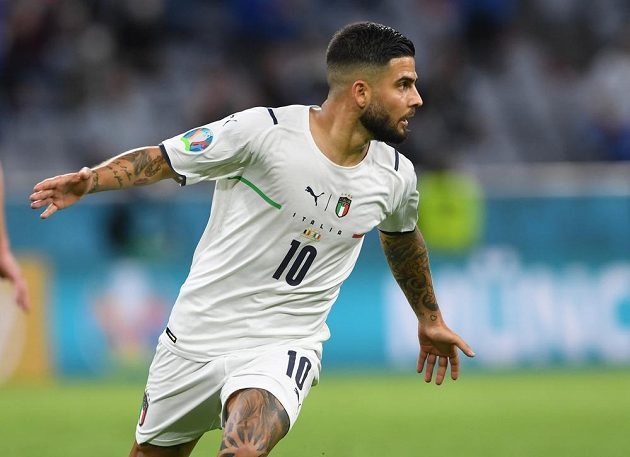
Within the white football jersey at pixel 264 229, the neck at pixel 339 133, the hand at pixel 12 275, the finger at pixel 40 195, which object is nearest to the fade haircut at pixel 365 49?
the neck at pixel 339 133

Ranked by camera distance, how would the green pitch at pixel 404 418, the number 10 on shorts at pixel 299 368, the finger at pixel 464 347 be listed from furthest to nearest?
the green pitch at pixel 404 418, the finger at pixel 464 347, the number 10 on shorts at pixel 299 368

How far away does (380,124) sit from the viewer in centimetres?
600

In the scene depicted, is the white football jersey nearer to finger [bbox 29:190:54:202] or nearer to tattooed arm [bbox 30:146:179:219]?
tattooed arm [bbox 30:146:179:219]

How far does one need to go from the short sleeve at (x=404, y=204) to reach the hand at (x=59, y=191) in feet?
4.96

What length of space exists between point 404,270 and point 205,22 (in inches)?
449

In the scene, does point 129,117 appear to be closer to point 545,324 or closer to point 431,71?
point 431,71

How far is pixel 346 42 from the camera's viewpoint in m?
6.05

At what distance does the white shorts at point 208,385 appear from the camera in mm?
5716

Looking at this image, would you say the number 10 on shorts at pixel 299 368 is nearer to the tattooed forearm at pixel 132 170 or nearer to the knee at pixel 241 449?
the knee at pixel 241 449

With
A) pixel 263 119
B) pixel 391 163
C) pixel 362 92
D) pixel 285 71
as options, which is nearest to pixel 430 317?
pixel 391 163

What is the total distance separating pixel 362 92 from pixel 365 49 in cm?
19

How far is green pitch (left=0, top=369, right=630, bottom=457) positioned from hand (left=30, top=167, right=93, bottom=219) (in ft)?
11.5

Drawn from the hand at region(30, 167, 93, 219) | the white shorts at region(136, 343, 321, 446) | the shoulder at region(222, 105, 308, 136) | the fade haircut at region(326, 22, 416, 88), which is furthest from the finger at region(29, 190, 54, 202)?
the fade haircut at region(326, 22, 416, 88)

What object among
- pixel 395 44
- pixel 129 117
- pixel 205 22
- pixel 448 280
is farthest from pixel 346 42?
pixel 205 22
